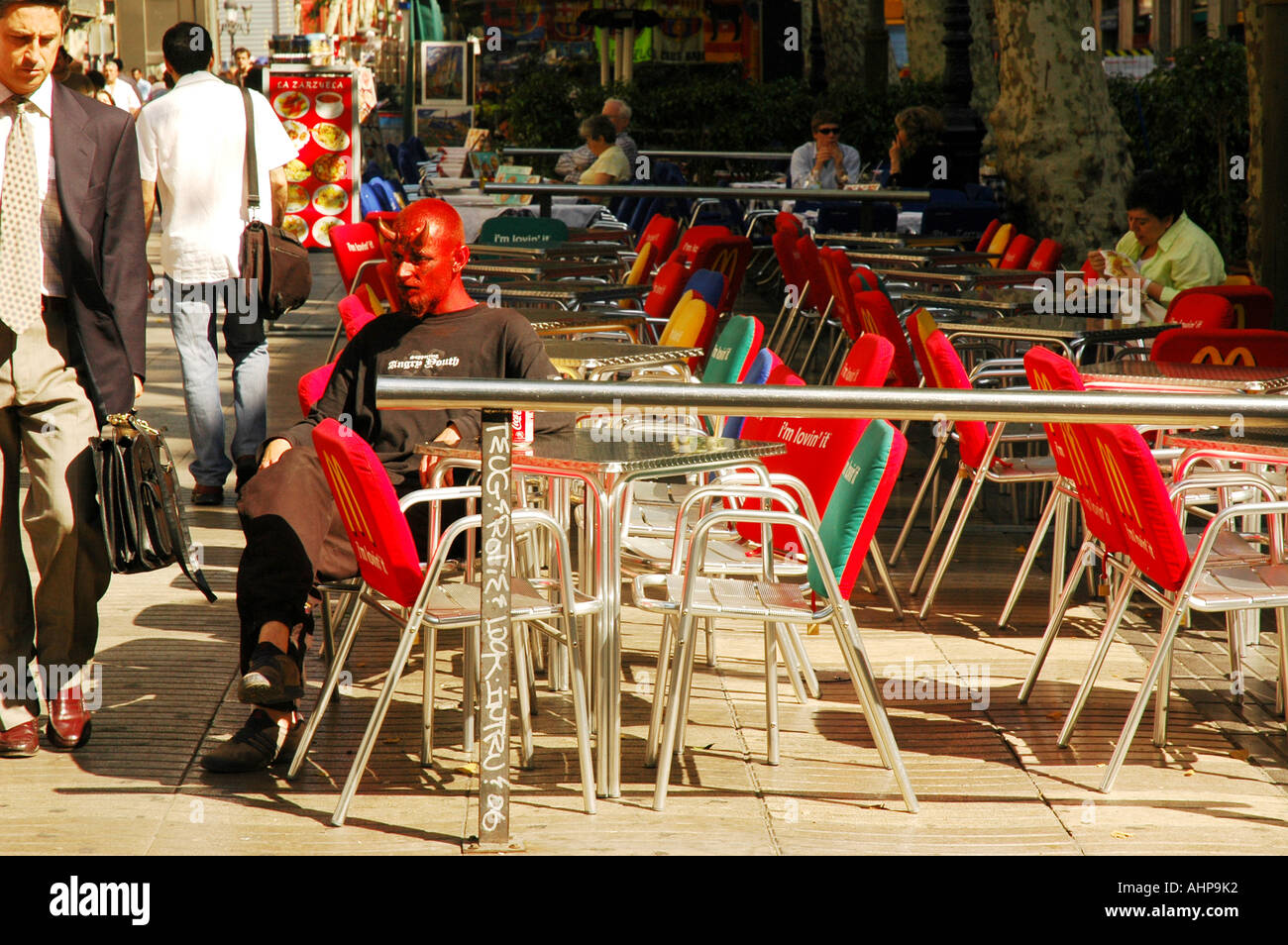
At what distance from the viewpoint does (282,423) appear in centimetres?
880

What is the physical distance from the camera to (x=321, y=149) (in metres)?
13.9

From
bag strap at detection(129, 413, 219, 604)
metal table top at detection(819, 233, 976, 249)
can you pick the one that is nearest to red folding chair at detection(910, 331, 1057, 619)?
bag strap at detection(129, 413, 219, 604)

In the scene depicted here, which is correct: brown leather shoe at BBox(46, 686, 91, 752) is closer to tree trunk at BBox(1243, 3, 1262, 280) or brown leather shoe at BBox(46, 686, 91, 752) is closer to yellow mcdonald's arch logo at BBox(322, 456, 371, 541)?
yellow mcdonald's arch logo at BBox(322, 456, 371, 541)

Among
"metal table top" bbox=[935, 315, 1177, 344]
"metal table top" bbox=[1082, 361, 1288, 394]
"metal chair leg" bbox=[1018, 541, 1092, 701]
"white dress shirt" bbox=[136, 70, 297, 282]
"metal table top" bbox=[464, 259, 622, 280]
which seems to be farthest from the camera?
"metal table top" bbox=[464, 259, 622, 280]

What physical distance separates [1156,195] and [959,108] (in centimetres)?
809

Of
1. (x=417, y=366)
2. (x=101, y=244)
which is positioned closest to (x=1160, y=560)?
(x=417, y=366)

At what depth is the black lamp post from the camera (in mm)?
14633

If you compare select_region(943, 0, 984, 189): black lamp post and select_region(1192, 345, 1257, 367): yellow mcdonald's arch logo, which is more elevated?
select_region(943, 0, 984, 189): black lamp post

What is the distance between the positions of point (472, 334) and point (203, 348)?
2.72 metres

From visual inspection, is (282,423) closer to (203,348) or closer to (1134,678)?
(203,348)

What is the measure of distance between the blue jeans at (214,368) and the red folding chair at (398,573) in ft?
10.9

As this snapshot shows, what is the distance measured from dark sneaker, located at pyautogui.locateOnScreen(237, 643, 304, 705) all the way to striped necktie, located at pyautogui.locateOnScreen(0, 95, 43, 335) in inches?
41.4

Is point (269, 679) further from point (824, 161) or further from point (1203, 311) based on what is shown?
point (824, 161)
